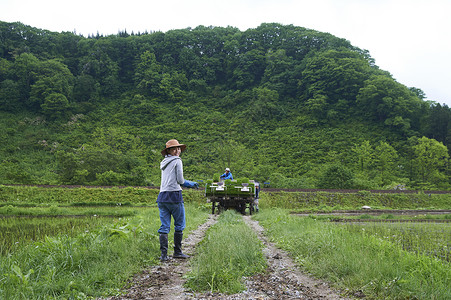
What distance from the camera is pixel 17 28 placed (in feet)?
272

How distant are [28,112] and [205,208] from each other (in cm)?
6100

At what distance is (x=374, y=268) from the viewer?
427 cm

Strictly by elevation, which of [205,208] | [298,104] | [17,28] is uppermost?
[17,28]

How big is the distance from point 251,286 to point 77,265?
260 centimetres

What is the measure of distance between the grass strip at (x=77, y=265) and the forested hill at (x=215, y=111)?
2632cm

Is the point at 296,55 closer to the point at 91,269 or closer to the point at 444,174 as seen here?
the point at 444,174

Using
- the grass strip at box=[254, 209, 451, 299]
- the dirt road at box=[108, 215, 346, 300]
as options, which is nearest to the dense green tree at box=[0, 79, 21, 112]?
the dirt road at box=[108, 215, 346, 300]

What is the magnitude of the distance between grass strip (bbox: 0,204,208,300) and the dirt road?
264 millimetres

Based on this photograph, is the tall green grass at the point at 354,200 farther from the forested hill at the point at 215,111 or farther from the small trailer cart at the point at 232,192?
the small trailer cart at the point at 232,192

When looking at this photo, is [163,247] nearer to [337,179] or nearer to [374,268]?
[374,268]

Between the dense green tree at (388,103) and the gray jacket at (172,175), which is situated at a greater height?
the dense green tree at (388,103)

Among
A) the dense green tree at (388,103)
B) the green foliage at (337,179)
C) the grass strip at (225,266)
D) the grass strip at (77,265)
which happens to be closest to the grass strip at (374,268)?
the grass strip at (225,266)

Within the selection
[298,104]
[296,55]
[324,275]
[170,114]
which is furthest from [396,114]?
[324,275]

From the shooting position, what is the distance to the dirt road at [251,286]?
390 centimetres
